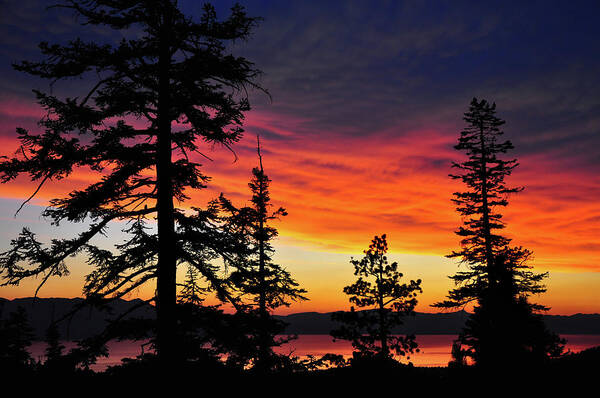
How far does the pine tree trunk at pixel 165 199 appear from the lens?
10492mm

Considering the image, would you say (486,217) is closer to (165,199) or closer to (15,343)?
(165,199)

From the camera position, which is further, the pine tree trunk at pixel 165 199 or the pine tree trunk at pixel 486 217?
the pine tree trunk at pixel 486 217

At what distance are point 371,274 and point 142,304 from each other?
2112 centimetres

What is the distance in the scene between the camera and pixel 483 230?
86.5 ft

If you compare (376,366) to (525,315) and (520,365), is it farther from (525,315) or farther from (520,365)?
(525,315)

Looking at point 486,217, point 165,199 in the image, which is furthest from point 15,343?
point 486,217

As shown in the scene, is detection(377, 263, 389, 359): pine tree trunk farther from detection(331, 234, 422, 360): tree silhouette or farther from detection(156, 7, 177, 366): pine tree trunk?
detection(156, 7, 177, 366): pine tree trunk

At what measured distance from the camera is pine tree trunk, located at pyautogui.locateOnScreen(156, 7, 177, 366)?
10.5 m

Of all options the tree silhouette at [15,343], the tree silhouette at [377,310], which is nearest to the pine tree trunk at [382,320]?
the tree silhouette at [377,310]

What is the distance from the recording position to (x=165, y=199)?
428 inches

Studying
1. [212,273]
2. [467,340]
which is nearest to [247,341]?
[212,273]

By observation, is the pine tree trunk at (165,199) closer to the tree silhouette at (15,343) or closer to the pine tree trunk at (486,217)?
the tree silhouette at (15,343)

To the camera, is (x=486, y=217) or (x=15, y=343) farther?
(x=486, y=217)

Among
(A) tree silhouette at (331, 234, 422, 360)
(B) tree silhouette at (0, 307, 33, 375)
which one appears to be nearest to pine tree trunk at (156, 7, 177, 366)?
(B) tree silhouette at (0, 307, 33, 375)
